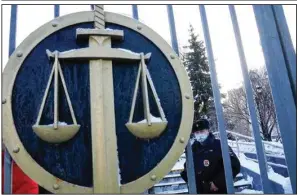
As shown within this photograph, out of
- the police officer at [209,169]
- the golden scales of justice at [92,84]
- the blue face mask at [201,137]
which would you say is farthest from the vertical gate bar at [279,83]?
the blue face mask at [201,137]

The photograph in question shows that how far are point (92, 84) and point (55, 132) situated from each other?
8.4 inches

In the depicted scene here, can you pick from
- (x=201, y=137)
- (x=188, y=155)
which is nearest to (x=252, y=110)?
(x=188, y=155)

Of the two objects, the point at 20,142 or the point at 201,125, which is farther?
the point at 201,125

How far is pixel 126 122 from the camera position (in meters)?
1.10

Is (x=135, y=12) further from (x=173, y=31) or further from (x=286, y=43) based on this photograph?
(x=286, y=43)

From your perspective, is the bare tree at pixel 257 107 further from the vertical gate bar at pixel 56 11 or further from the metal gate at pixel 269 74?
the vertical gate bar at pixel 56 11

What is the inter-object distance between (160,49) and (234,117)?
49.7ft

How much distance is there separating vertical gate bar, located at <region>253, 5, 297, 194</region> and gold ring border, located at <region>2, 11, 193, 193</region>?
0.39 meters

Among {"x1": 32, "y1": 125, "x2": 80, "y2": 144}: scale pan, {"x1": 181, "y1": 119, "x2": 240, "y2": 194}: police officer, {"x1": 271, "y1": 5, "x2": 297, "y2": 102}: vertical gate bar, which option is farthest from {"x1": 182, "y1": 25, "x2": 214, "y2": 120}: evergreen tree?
{"x1": 32, "y1": 125, "x2": 80, "y2": 144}: scale pan

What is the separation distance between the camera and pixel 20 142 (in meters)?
1.02

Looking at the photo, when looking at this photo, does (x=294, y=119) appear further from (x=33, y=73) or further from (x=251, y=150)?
(x=251, y=150)

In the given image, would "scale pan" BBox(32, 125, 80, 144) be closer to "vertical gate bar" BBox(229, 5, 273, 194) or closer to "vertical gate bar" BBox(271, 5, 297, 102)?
"vertical gate bar" BBox(229, 5, 273, 194)

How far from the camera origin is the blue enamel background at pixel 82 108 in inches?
40.8

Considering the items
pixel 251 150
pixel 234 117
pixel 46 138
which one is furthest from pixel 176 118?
pixel 234 117
